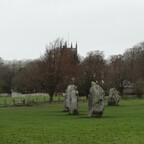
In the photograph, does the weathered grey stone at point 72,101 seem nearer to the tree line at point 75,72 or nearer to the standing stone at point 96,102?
the standing stone at point 96,102

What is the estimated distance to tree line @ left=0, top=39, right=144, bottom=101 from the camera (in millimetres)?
80550

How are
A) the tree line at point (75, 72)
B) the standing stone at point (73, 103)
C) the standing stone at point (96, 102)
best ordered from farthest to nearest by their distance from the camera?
the tree line at point (75, 72) → the standing stone at point (73, 103) → the standing stone at point (96, 102)

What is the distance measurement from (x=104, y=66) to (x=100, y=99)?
7480cm

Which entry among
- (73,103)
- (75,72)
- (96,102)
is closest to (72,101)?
(73,103)

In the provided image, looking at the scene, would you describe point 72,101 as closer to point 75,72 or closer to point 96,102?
point 96,102

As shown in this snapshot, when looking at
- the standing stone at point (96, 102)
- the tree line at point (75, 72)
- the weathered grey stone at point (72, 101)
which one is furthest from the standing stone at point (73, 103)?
the tree line at point (75, 72)

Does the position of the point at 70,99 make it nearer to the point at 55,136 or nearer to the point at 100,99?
the point at 100,99

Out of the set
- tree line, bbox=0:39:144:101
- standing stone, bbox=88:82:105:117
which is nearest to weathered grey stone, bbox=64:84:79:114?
standing stone, bbox=88:82:105:117

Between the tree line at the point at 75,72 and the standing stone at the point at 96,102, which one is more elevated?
the tree line at the point at 75,72

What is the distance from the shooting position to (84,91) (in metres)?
99.1

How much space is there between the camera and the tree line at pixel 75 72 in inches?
3171

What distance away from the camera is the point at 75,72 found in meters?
89.6

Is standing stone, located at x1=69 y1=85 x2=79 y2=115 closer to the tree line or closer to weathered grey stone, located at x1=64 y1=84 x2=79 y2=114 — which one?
weathered grey stone, located at x1=64 y1=84 x2=79 y2=114

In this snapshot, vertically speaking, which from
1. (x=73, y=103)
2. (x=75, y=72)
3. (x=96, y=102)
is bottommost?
(x=73, y=103)
